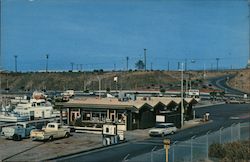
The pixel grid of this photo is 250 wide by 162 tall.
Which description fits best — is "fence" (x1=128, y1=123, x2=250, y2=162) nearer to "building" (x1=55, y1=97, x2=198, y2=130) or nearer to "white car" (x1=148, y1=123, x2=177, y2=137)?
"white car" (x1=148, y1=123, x2=177, y2=137)

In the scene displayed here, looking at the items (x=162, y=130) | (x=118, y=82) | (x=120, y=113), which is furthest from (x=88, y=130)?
(x=118, y=82)

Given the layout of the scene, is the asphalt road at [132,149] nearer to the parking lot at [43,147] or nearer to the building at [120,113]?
the parking lot at [43,147]

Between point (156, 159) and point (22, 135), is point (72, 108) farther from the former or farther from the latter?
point (156, 159)

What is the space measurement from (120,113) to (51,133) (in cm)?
1047

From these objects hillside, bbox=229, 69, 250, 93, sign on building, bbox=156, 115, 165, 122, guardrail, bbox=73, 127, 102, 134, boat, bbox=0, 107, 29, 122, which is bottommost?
guardrail, bbox=73, 127, 102, 134

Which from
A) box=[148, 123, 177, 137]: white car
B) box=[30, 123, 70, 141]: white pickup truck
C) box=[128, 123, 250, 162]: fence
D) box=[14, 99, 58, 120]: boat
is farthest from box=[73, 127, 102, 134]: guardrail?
box=[14, 99, 58, 120]: boat

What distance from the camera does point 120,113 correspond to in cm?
5044

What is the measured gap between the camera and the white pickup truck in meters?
41.4

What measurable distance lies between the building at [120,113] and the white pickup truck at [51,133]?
6.82 metres

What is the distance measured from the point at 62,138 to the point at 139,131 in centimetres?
960

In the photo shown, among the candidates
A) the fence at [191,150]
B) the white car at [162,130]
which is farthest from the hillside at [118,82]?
the fence at [191,150]

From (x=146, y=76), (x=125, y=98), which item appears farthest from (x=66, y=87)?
(x=125, y=98)

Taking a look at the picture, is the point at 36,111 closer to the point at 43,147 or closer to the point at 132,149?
the point at 43,147

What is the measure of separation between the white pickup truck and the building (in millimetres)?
6822
